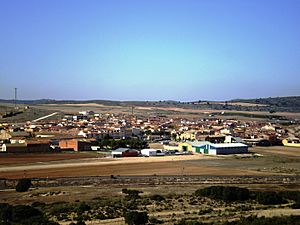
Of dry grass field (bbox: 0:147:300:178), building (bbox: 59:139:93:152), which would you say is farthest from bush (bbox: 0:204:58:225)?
building (bbox: 59:139:93:152)

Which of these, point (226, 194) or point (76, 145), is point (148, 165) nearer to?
point (76, 145)

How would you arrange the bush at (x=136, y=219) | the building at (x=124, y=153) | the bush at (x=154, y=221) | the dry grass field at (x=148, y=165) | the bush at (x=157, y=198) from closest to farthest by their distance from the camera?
1. the bush at (x=136, y=219)
2. the bush at (x=154, y=221)
3. the bush at (x=157, y=198)
4. the dry grass field at (x=148, y=165)
5. the building at (x=124, y=153)

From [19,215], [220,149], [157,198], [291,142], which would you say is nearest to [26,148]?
[220,149]

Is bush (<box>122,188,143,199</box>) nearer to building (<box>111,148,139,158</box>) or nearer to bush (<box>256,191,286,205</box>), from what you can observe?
bush (<box>256,191,286,205</box>)

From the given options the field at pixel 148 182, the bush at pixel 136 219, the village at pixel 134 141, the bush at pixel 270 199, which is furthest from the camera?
the village at pixel 134 141

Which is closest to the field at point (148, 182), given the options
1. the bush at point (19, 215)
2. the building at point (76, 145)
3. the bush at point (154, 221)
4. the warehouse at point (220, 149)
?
the bush at point (154, 221)

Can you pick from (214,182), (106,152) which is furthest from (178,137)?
(214,182)

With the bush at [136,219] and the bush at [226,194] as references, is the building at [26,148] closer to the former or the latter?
the bush at [226,194]

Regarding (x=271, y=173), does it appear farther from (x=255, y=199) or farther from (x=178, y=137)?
(x=178, y=137)

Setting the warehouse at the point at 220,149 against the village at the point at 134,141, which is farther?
the village at the point at 134,141
